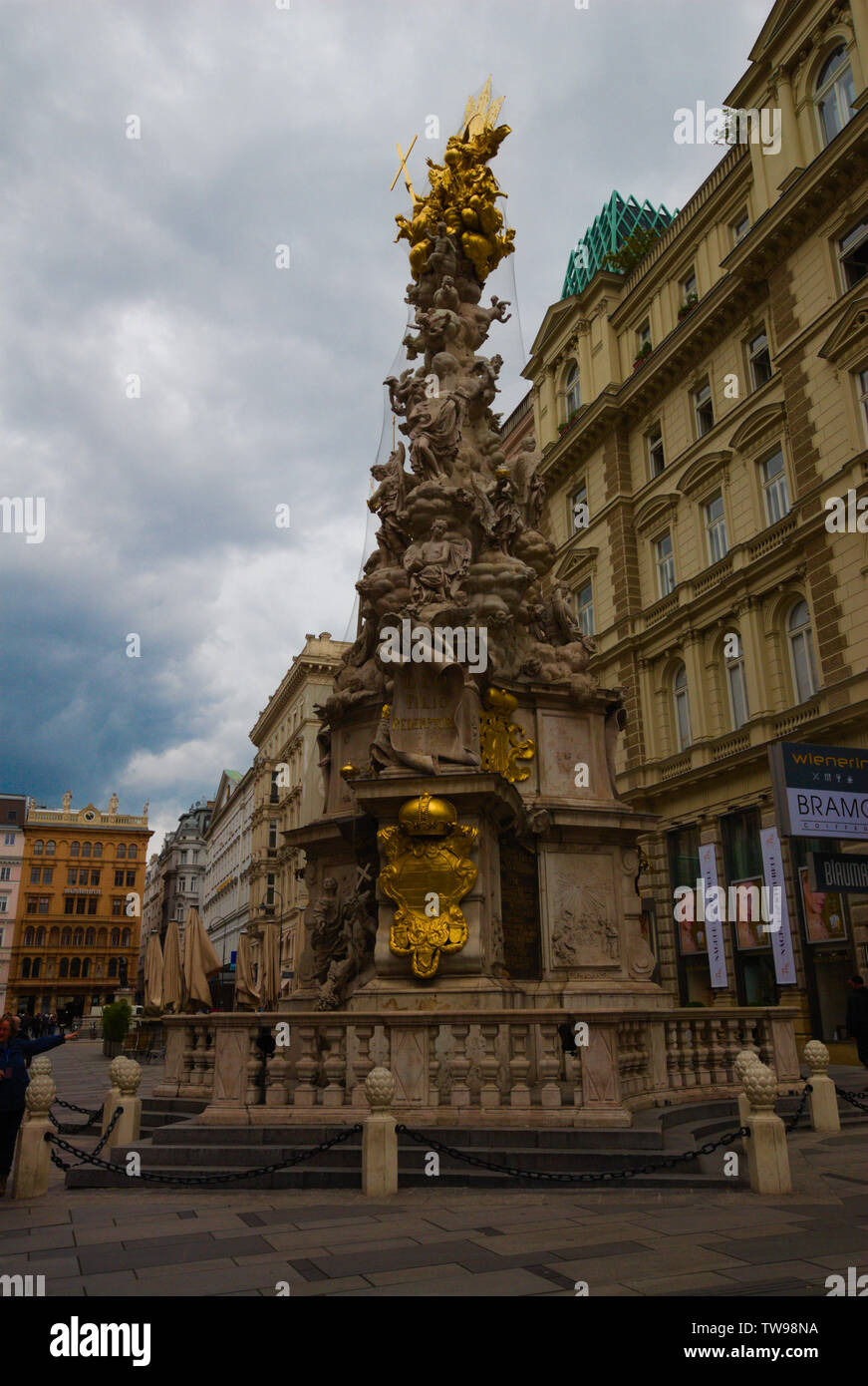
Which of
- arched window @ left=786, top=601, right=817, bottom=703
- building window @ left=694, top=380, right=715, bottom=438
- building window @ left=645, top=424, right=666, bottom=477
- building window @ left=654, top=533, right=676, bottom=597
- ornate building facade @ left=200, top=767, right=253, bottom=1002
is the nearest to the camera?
arched window @ left=786, top=601, right=817, bottom=703

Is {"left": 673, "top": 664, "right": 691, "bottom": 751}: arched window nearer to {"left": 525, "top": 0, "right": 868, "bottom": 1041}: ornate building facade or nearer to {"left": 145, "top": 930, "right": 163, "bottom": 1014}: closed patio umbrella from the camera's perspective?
{"left": 525, "top": 0, "right": 868, "bottom": 1041}: ornate building facade

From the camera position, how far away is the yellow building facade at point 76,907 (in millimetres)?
98688

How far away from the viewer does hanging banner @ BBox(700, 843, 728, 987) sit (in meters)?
27.2

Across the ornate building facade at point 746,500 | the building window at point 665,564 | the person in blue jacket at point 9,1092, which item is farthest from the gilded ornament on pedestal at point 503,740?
the building window at point 665,564

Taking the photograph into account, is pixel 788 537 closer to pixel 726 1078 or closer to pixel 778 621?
pixel 778 621

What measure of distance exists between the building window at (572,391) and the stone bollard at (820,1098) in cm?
3265

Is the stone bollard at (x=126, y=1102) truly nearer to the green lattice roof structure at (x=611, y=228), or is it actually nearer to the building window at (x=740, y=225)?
the building window at (x=740, y=225)

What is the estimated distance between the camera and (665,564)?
1323 inches

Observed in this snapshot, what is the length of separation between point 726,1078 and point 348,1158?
509 centimetres

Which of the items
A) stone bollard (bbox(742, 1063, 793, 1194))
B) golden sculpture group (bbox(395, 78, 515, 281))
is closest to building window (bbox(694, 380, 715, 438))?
golden sculpture group (bbox(395, 78, 515, 281))

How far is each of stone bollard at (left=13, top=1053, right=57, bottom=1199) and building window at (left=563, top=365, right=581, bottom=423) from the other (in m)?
35.9

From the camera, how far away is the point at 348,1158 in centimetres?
912

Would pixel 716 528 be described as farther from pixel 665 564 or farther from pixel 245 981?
pixel 245 981

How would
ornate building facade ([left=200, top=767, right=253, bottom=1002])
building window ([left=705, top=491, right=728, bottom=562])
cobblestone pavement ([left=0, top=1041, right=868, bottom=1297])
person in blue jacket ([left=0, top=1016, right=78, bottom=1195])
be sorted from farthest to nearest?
ornate building facade ([left=200, top=767, right=253, bottom=1002]) → building window ([left=705, top=491, right=728, bottom=562]) → person in blue jacket ([left=0, top=1016, right=78, bottom=1195]) → cobblestone pavement ([left=0, top=1041, right=868, bottom=1297])
